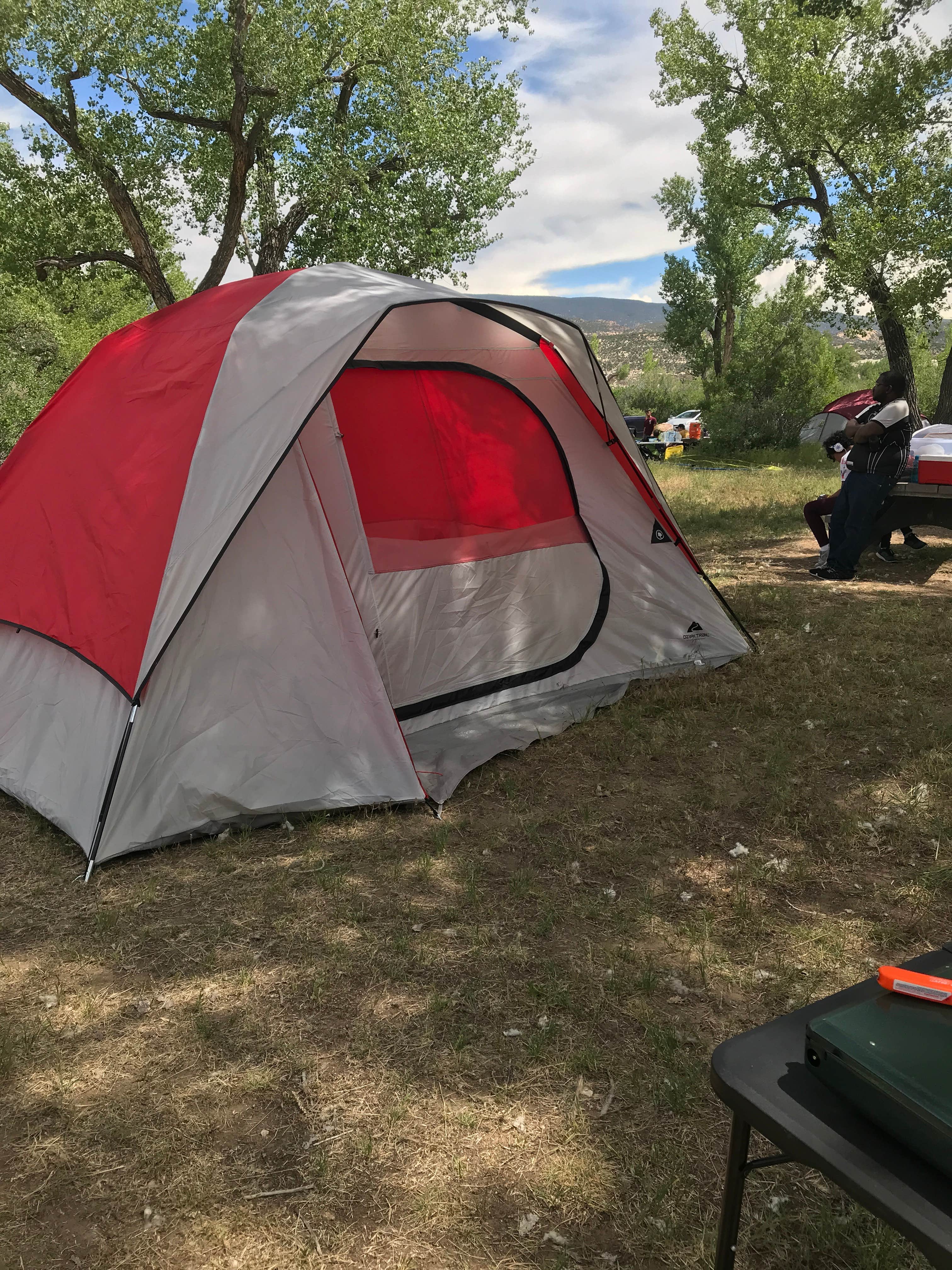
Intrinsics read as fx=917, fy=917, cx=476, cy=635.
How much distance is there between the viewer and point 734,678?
5469 millimetres

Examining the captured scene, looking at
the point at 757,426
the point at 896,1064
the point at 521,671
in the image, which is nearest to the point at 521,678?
the point at 521,671

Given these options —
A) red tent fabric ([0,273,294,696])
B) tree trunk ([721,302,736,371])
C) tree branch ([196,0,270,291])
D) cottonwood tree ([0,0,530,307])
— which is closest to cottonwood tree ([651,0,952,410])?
cottonwood tree ([0,0,530,307])

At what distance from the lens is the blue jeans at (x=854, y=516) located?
752 centimetres

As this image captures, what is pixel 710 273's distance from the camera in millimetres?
40062

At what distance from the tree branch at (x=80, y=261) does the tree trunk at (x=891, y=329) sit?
12274mm

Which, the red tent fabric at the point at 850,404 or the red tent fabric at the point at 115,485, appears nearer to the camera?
the red tent fabric at the point at 115,485

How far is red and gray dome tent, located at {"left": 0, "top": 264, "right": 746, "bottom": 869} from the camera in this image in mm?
3811

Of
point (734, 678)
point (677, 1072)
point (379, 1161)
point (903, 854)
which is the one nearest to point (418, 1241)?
point (379, 1161)

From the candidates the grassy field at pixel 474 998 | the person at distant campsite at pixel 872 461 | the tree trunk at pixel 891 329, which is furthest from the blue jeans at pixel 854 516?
the tree trunk at pixel 891 329

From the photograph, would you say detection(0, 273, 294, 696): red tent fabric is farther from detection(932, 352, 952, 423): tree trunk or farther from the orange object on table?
detection(932, 352, 952, 423): tree trunk

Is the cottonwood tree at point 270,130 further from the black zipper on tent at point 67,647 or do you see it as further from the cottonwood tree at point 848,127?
the black zipper on tent at point 67,647

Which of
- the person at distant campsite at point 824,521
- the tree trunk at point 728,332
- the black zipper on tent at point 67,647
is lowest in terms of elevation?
the black zipper on tent at point 67,647

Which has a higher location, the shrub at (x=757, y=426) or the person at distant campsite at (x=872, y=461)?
the shrub at (x=757, y=426)

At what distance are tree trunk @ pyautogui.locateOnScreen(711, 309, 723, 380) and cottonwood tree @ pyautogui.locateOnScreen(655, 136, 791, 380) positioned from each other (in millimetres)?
28
